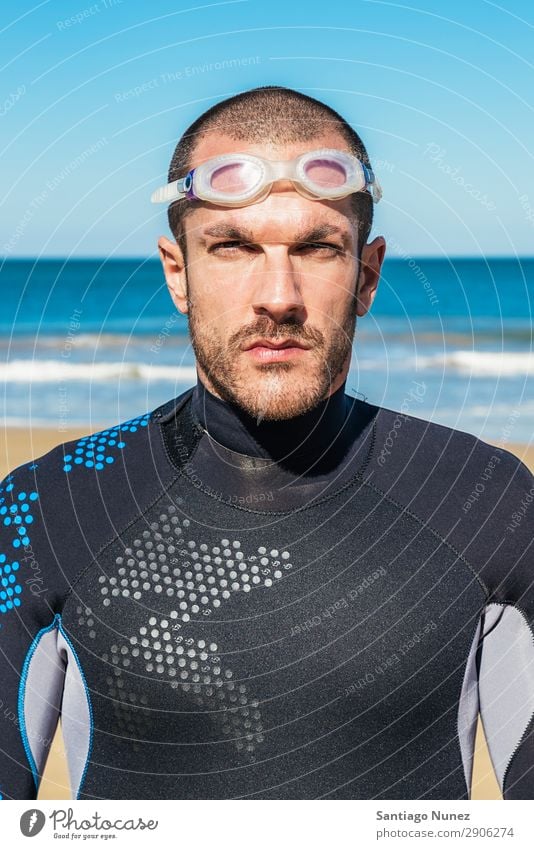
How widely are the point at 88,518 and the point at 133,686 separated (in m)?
0.45

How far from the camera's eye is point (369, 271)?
9.84 ft

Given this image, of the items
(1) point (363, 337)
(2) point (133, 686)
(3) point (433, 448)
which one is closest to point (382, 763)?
(2) point (133, 686)

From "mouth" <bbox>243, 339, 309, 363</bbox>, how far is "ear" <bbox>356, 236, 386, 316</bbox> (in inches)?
11.3

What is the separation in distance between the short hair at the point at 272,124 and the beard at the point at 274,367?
0.86 feet

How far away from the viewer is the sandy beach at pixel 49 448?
5359mm

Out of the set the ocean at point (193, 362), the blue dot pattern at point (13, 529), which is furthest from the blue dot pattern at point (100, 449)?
the ocean at point (193, 362)

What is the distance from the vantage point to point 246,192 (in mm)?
2701

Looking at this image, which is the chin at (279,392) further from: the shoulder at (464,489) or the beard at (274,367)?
the shoulder at (464,489)

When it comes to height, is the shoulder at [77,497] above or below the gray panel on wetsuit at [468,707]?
above

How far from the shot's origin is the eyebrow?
270 cm

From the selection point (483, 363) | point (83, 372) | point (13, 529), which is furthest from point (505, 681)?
point (483, 363)

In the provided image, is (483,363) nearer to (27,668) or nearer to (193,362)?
(193,362)

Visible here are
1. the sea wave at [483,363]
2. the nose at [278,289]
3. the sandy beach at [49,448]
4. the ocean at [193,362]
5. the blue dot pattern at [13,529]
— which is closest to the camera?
the nose at [278,289]

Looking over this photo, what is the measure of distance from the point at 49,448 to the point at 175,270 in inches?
313
